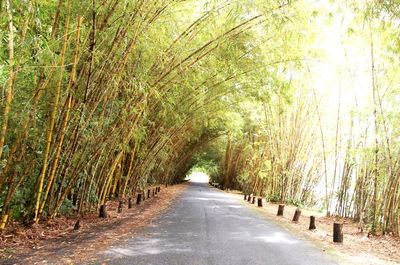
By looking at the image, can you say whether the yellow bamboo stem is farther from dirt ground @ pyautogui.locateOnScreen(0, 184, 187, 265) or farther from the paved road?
the paved road

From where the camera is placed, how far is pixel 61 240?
4625 mm

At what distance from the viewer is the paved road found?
3.98 meters

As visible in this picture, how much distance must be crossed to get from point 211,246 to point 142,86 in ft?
7.77

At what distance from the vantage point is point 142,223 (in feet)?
21.0

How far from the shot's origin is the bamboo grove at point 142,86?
426 centimetres

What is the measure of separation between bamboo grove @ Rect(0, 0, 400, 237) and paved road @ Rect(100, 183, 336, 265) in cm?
142

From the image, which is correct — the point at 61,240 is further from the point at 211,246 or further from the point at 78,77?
the point at 78,77

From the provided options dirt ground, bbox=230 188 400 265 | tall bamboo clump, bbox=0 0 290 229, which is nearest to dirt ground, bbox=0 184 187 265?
tall bamboo clump, bbox=0 0 290 229

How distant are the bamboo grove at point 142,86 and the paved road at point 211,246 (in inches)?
56.0

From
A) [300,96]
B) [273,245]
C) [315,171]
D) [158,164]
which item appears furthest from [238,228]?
[158,164]

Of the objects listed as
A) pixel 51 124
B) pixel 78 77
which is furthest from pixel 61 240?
pixel 78 77

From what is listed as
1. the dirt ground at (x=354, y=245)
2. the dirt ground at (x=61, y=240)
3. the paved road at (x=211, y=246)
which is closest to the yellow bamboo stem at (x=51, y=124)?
the dirt ground at (x=61, y=240)

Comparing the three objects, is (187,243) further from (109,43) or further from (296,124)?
(296,124)

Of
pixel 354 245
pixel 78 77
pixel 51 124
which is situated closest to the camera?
pixel 51 124
